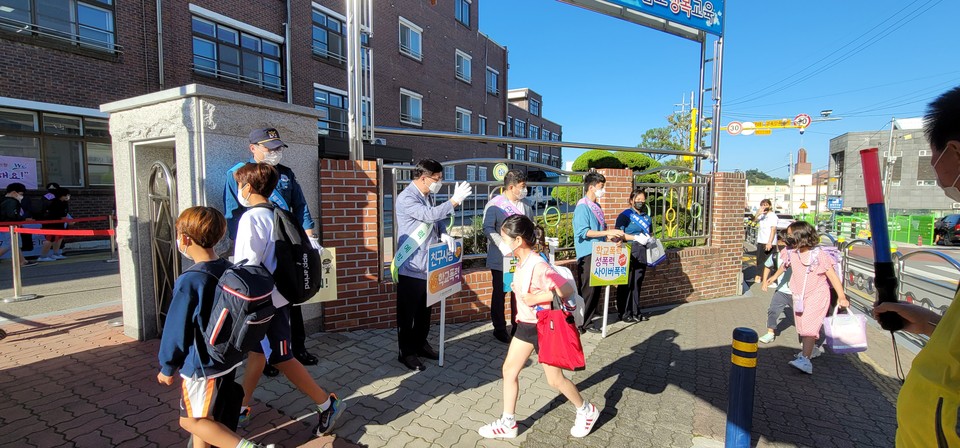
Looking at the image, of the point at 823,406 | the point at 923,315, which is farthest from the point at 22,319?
the point at 823,406

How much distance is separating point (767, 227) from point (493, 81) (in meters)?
25.7

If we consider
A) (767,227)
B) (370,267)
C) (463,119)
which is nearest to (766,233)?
(767,227)

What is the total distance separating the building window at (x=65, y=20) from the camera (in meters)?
11.2

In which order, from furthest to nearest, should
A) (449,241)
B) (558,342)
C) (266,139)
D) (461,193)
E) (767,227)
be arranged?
(767,227), (449,241), (461,193), (266,139), (558,342)

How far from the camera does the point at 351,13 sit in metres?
4.81

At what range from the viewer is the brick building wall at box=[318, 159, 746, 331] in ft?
15.1

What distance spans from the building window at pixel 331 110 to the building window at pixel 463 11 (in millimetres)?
11439

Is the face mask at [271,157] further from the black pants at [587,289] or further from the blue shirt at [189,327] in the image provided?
the black pants at [587,289]

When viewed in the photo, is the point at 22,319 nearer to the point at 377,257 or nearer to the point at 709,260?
the point at 377,257

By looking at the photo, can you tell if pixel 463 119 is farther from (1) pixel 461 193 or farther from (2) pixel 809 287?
(1) pixel 461 193

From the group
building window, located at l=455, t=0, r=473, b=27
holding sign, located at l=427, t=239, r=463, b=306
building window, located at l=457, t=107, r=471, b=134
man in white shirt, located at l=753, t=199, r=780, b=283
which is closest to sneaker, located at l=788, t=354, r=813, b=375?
holding sign, located at l=427, t=239, r=463, b=306

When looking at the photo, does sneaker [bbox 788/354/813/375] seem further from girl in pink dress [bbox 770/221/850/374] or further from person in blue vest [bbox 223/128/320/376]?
person in blue vest [bbox 223/128/320/376]

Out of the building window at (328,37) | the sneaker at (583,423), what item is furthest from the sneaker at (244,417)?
the building window at (328,37)

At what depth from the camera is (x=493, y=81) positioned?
108 feet
